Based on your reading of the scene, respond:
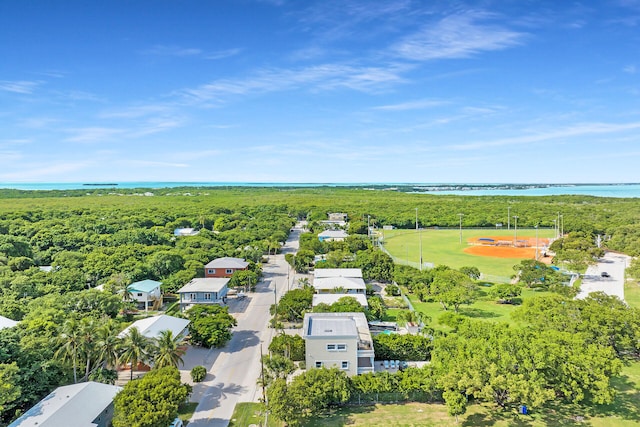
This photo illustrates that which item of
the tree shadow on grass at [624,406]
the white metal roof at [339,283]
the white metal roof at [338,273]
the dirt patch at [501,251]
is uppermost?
the white metal roof at [338,273]

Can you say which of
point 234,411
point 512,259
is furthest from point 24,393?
point 512,259

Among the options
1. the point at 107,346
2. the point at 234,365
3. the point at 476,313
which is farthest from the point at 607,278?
the point at 107,346

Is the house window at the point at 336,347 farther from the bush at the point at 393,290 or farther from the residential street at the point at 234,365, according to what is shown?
the bush at the point at 393,290

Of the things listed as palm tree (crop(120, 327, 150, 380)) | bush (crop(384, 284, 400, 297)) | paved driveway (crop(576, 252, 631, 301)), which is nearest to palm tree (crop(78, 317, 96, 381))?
palm tree (crop(120, 327, 150, 380))

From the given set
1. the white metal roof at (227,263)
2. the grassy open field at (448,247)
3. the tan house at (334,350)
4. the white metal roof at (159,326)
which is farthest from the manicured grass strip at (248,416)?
the grassy open field at (448,247)

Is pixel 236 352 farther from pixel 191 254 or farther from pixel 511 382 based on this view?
pixel 191 254

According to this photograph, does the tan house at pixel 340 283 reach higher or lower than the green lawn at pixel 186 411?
higher
